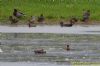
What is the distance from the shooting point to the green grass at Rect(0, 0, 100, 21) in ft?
95.1

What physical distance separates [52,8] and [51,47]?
11296 millimetres

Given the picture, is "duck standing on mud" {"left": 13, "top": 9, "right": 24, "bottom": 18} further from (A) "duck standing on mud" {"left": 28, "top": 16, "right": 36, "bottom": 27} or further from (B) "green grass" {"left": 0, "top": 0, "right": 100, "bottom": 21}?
(A) "duck standing on mud" {"left": 28, "top": 16, "right": 36, "bottom": 27}

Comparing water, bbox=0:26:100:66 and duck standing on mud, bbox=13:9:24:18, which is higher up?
duck standing on mud, bbox=13:9:24:18

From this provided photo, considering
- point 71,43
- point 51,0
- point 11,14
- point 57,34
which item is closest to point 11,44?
point 71,43

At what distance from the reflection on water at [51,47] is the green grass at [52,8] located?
6461 mm

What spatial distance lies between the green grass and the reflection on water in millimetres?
6461

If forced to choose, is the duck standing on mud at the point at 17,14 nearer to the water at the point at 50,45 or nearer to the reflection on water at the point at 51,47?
the water at the point at 50,45

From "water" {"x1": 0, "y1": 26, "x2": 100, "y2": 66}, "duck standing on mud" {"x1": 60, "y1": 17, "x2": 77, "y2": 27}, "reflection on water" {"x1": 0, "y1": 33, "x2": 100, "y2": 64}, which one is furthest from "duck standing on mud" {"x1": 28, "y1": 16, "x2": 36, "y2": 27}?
"reflection on water" {"x1": 0, "y1": 33, "x2": 100, "y2": 64}

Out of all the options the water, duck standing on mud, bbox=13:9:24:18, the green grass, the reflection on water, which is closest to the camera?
the water

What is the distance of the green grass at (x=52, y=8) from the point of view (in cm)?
2898

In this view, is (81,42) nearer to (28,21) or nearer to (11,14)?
(28,21)

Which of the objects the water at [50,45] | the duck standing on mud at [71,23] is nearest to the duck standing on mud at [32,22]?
the water at [50,45]

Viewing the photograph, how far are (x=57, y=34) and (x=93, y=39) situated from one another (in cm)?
189

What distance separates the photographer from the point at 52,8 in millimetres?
30266
